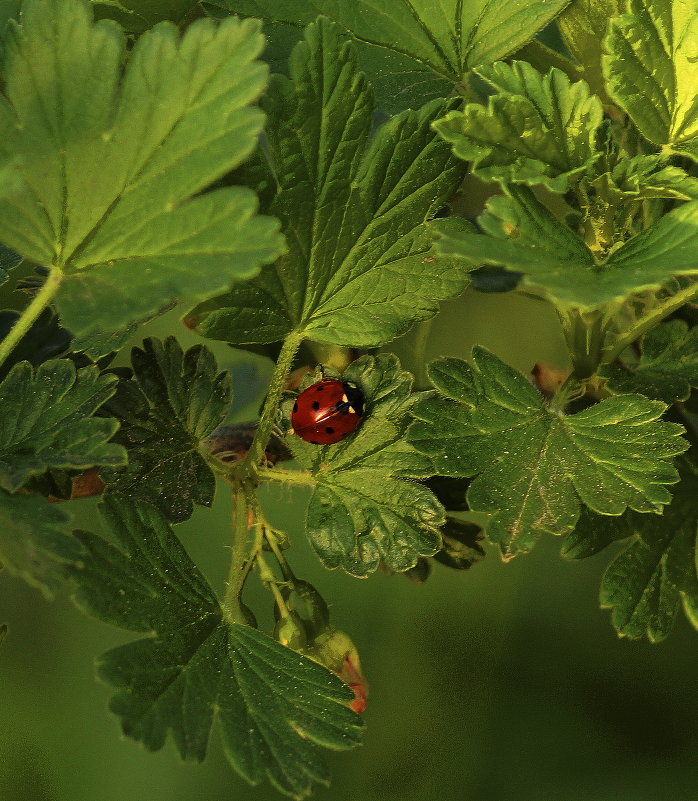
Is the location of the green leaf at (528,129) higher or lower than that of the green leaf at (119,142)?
lower

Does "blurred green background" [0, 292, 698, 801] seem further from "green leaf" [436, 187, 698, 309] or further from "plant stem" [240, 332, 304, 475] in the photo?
"green leaf" [436, 187, 698, 309]

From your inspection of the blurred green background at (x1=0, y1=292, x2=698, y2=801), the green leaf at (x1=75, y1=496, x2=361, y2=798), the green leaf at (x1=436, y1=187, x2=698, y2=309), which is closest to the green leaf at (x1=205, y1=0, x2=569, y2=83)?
the green leaf at (x1=436, y1=187, x2=698, y2=309)

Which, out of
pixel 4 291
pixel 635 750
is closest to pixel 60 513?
pixel 4 291

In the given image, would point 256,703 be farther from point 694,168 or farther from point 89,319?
point 694,168

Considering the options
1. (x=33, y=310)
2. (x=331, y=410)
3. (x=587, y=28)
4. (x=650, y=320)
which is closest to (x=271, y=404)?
(x=331, y=410)

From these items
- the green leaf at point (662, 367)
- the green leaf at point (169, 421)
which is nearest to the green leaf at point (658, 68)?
the green leaf at point (662, 367)

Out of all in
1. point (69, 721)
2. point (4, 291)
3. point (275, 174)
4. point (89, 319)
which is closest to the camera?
point (89, 319)

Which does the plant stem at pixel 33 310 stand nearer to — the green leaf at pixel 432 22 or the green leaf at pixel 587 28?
the green leaf at pixel 432 22

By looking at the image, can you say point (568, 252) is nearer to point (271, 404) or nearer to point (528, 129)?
point (528, 129)
